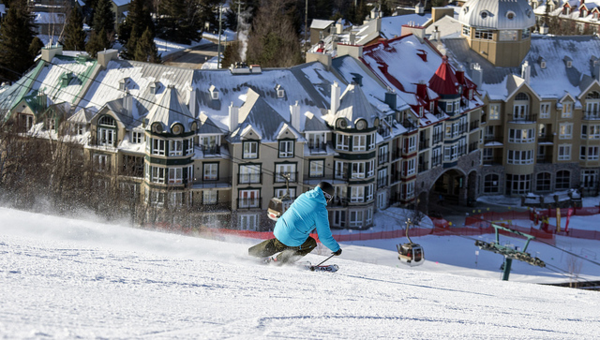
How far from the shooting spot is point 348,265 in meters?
22.2

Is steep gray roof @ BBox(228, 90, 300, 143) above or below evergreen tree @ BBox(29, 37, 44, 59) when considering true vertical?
below

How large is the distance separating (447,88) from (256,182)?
17416 millimetres

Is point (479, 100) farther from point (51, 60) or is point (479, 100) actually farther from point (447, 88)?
point (51, 60)

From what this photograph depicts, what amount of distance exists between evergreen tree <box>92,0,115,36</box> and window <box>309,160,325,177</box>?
45360 millimetres

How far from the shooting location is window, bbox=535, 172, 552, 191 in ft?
252

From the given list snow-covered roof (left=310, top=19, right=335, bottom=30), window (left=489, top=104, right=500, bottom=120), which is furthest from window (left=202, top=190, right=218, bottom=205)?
snow-covered roof (left=310, top=19, right=335, bottom=30)

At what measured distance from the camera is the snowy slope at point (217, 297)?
12.6 metres

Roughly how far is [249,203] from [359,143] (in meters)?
7.05

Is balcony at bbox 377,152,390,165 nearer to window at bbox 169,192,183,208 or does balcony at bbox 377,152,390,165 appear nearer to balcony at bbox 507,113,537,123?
window at bbox 169,192,183,208

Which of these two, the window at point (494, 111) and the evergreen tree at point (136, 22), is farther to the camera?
the evergreen tree at point (136, 22)

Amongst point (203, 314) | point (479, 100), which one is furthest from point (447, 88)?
point (203, 314)

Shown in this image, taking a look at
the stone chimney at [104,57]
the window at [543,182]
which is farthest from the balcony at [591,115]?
the stone chimney at [104,57]

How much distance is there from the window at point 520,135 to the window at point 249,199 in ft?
82.4

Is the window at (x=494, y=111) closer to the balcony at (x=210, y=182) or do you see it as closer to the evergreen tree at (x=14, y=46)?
the balcony at (x=210, y=182)
